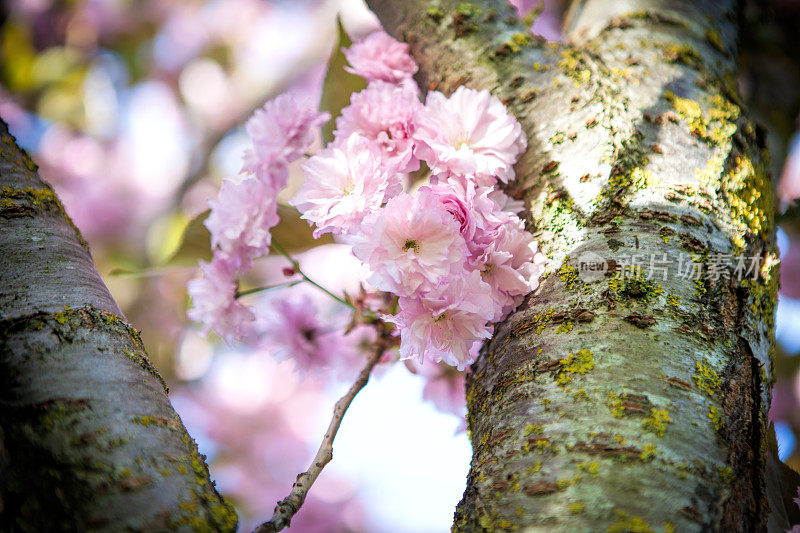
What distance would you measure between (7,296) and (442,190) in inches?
20.1

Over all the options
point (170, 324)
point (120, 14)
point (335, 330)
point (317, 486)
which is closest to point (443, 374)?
point (335, 330)

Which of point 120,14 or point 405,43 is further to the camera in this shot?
point 120,14

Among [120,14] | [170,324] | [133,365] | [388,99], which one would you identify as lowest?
[133,365]

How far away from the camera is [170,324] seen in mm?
2814

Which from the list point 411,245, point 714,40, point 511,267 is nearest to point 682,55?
point 714,40

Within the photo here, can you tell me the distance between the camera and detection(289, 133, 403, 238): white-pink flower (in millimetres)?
710

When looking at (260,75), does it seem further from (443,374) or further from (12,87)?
(443,374)

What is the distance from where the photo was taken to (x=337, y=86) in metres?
1.00

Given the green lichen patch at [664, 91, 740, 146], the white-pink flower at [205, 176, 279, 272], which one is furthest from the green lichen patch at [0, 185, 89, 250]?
the green lichen patch at [664, 91, 740, 146]

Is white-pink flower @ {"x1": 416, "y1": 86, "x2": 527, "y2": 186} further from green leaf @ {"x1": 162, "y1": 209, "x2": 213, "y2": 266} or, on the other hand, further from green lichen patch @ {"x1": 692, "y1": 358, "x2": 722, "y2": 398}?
green leaf @ {"x1": 162, "y1": 209, "x2": 213, "y2": 266}

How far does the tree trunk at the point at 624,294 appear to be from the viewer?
1.74 ft

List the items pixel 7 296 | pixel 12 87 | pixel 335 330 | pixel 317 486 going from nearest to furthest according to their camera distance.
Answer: pixel 7 296 → pixel 335 330 → pixel 12 87 → pixel 317 486

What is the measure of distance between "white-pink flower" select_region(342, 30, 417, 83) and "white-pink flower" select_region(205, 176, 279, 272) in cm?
26

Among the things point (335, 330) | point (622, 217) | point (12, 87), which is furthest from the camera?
point (12, 87)
